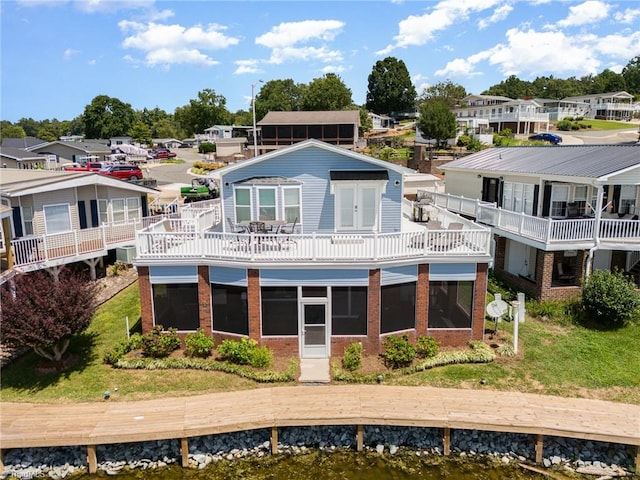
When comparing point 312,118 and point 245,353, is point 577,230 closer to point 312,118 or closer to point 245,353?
point 245,353

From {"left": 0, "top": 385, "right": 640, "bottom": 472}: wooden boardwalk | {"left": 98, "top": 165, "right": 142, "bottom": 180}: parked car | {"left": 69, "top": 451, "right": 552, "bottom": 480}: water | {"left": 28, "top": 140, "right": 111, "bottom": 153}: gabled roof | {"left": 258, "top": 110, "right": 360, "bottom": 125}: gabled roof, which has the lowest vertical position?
{"left": 69, "top": 451, "right": 552, "bottom": 480}: water

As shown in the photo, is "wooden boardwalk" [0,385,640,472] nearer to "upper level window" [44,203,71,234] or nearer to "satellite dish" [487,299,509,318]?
"satellite dish" [487,299,509,318]

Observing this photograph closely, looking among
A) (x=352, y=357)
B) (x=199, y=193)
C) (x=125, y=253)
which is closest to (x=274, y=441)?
(x=352, y=357)

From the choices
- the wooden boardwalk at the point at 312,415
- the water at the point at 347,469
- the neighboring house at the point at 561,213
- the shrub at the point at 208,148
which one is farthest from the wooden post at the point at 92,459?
the shrub at the point at 208,148

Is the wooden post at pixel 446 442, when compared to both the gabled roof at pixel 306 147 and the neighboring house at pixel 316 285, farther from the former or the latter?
the gabled roof at pixel 306 147

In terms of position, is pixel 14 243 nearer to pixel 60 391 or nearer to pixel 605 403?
pixel 60 391

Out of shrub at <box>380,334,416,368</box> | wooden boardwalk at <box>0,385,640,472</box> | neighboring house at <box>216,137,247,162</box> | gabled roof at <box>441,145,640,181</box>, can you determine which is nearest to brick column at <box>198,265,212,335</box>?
wooden boardwalk at <box>0,385,640,472</box>

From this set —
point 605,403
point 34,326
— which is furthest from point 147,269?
point 605,403
